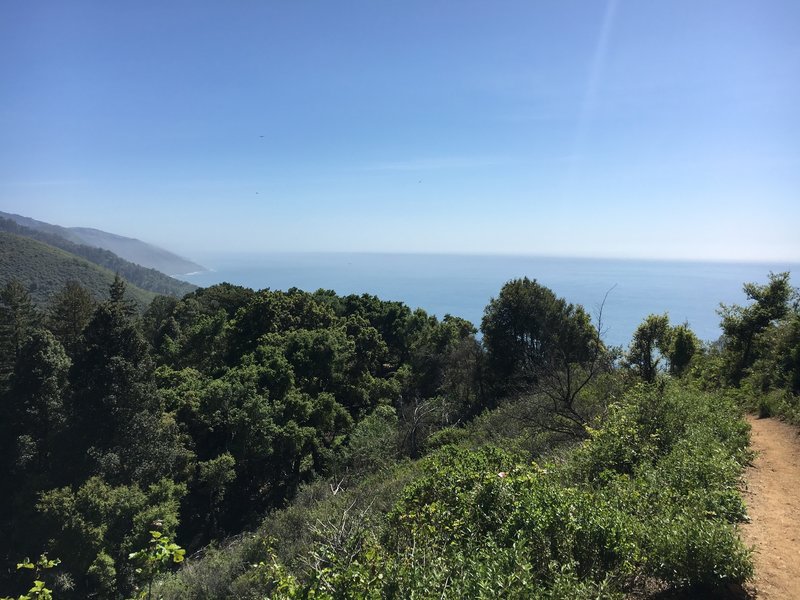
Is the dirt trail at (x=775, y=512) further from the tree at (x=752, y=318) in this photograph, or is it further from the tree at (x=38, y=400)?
the tree at (x=38, y=400)

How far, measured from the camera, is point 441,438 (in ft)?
53.6

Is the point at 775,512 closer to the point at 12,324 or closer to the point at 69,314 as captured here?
the point at 12,324

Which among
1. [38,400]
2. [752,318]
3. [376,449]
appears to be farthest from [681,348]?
[38,400]

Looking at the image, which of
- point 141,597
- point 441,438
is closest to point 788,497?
point 141,597

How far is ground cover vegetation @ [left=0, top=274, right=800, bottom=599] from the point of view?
14.3ft

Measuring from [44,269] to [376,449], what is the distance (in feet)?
307

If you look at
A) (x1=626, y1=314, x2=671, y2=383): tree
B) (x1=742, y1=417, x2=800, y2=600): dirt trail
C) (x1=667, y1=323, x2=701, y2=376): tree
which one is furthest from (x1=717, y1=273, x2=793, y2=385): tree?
(x1=742, y1=417, x2=800, y2=600): dirt trail

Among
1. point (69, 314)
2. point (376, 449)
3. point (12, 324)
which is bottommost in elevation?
point (376, 449)

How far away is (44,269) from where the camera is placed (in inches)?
3233

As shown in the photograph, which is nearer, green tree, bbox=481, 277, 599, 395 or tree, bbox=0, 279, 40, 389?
tree, bbox=0, 279, 40, 389

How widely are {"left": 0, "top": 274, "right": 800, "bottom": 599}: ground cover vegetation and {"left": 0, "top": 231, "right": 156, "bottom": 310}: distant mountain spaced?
188 ft

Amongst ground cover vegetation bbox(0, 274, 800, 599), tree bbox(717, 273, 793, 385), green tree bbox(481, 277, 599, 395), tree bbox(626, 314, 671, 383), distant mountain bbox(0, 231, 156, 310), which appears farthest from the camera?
distant mountain bbox(0, 231, 156, 310)

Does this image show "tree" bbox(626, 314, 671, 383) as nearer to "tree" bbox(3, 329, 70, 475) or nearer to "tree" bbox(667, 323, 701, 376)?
"tree" bbox(667, 323, 701, 376)

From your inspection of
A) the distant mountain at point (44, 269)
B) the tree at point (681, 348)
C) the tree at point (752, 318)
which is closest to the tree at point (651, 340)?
the tree at point (681, 348)
